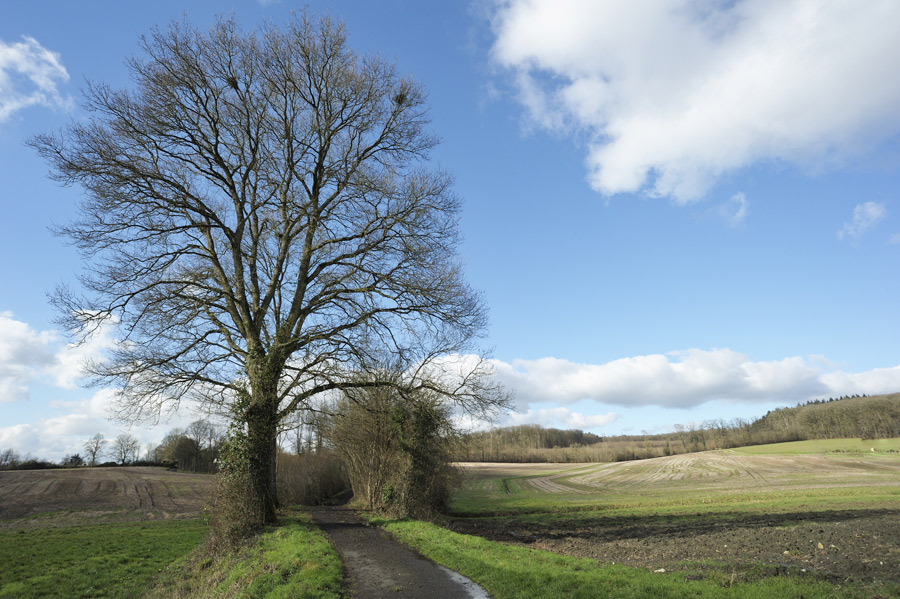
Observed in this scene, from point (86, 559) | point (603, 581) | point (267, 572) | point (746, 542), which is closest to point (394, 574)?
point (267, 572)

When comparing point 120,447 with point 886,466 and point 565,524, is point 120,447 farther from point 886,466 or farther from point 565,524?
point 886,466

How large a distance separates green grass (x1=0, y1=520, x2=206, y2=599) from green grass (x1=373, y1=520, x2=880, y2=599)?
→ 31.0 feet

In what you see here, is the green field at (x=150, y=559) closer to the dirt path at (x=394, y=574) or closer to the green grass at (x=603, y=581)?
the dirt path at (x=394, y=574)

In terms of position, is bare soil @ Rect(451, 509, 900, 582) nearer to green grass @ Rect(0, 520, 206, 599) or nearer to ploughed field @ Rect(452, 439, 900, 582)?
ploughed field @ Rect(452, 439, 900, 582)

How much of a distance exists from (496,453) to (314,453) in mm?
59658

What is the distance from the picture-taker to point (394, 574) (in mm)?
9156

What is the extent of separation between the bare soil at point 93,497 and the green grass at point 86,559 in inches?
177

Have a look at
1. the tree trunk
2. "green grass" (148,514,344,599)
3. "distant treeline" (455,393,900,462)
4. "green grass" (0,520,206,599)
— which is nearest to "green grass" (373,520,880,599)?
"green grass" (148,514,344,599)

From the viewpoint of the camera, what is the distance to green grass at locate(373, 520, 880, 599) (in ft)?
24.0

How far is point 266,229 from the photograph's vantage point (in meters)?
17.1

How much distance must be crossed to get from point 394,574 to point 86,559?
13.3 meters

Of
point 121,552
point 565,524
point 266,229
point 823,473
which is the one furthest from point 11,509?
point 823,473

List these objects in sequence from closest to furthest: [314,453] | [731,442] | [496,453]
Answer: [314,453] → [496,453] → [731,442]

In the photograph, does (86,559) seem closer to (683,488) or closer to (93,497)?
(93,497)
